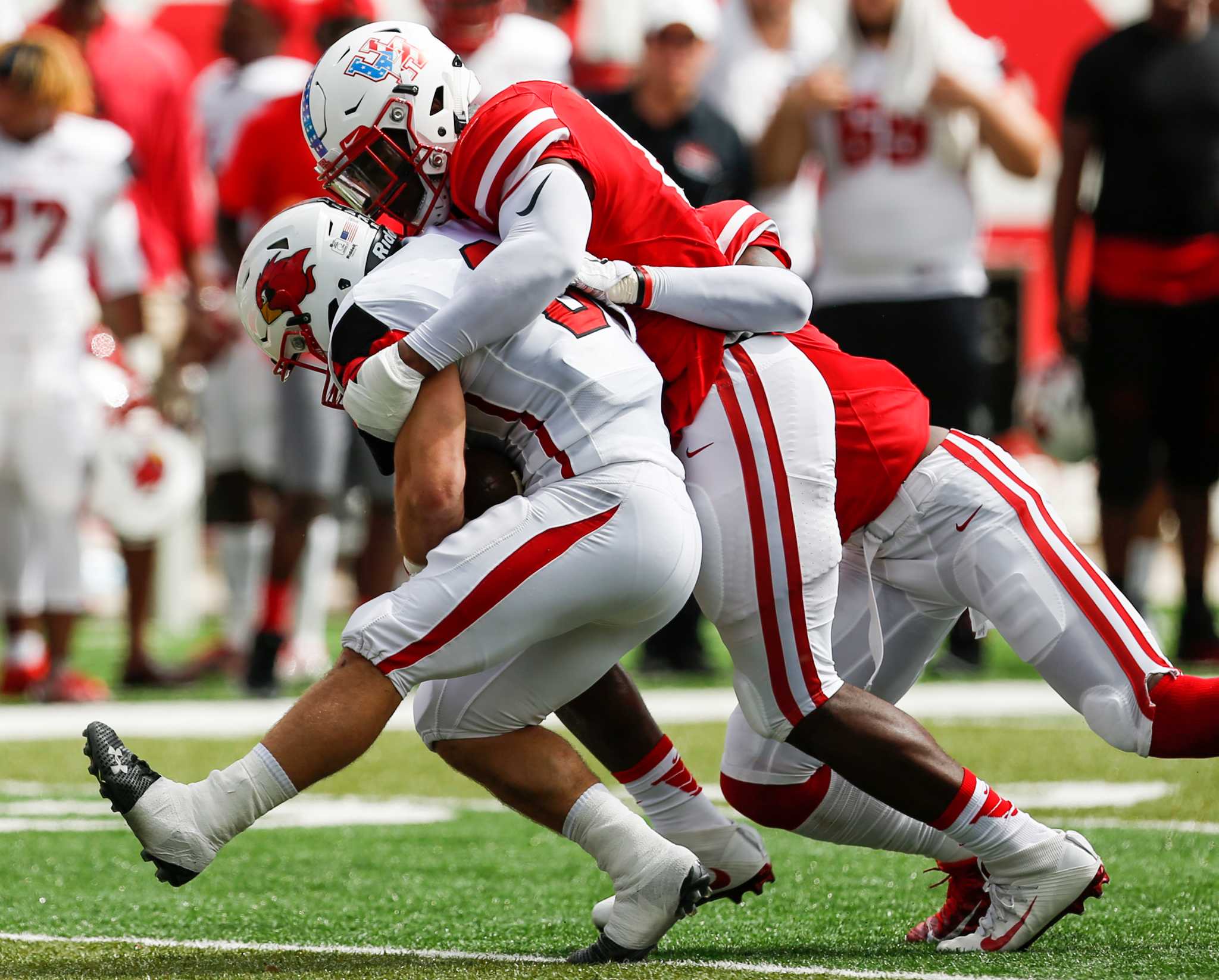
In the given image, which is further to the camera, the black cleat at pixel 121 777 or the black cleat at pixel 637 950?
the black cleat at pixel 637 950

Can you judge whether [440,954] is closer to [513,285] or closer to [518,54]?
[513,285]

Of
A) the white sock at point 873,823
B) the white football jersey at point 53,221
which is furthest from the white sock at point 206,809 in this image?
the white football jersey at point 53,221

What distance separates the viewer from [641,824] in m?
3.06

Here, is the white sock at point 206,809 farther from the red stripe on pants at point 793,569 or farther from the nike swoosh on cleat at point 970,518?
the nike swoosh on cleat at point 970,518

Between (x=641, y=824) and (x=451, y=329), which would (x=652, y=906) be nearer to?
(x=641, y=824)

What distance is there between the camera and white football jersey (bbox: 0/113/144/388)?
677 centimetres

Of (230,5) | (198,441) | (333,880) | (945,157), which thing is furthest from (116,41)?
(333,880)

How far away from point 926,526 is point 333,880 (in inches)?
51.4

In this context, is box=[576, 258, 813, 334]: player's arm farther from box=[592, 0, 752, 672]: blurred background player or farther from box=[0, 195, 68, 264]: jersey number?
box=[0, 195, 68, 264]: jersey number

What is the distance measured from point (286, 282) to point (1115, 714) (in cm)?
137

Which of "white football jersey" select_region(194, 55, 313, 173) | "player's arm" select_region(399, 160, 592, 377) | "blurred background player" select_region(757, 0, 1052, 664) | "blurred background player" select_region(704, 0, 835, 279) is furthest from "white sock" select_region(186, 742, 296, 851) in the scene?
"white football jersey" select_region(194, 55, 313, 173)

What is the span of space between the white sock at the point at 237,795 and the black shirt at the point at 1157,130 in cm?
488

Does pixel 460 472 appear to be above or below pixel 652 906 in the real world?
above

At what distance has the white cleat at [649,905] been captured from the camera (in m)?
3.01
